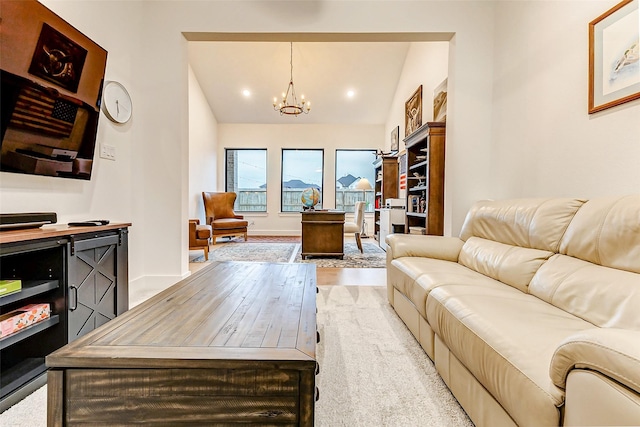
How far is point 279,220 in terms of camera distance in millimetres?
8344

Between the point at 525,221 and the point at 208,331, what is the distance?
189cm

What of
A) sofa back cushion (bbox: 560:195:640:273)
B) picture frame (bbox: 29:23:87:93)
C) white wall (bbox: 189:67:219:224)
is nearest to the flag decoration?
picture frame (bbox: 29:23:87:93)

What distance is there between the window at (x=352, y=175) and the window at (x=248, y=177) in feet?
6.52

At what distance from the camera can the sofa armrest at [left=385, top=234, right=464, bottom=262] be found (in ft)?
8.25

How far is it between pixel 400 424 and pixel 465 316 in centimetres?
51

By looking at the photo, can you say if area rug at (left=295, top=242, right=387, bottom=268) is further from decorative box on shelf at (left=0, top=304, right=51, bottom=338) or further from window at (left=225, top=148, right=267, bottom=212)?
window at (left=225, top=148, right=267, bottom=212)

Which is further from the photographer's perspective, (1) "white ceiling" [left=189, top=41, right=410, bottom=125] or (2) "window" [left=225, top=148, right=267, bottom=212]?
(2) "window" [left=225, top=148, right=267, bottom=212]

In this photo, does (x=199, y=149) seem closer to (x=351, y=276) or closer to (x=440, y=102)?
(x=351, y=276)

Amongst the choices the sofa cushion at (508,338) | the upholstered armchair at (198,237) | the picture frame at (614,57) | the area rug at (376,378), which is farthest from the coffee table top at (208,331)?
the upholstered armchair at (198,237)

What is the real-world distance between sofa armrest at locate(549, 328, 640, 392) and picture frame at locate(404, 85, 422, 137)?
5025mm

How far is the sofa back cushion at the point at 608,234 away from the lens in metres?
1.27

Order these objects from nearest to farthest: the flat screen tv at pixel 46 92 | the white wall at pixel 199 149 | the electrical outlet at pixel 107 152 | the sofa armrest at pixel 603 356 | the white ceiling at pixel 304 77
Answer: the sofa armrest at pixel 603 356 < the flat screen tv at pixel 46 92 < the electrical outlet at pixel 107 152 < the white ceiling at pixel 304 77 < the white wall at pixel 199 149

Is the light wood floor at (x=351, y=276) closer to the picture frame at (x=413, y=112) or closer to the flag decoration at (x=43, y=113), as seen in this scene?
the flag decoration at (x=43, y=113)

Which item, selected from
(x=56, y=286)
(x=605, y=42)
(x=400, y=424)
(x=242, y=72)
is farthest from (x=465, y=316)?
(x=242, y=72)
